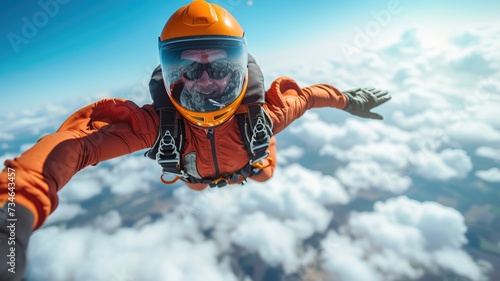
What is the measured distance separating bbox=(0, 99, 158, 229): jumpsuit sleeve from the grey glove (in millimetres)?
3117

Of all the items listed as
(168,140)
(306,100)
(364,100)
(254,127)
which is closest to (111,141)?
(168,140)

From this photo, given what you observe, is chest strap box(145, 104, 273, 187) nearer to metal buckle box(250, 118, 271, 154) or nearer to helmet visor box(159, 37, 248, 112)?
metal buckle box(250, 118, 271, 154)

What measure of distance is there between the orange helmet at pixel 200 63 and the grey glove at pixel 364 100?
2.40m

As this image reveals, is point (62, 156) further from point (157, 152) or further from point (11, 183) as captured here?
point (157, 152)

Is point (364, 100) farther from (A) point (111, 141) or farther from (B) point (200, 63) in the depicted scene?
(A) point (111, 141)

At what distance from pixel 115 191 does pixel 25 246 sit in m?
155

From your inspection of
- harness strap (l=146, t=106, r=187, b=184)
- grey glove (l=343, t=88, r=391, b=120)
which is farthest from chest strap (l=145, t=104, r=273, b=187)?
grey glove (l=343, t=88, r=391, b=120)

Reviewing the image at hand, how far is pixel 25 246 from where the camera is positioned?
1.13m

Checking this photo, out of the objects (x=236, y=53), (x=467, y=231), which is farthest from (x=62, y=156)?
(x=467, y=231)

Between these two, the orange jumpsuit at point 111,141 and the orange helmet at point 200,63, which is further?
the orange helmet at point 200,63

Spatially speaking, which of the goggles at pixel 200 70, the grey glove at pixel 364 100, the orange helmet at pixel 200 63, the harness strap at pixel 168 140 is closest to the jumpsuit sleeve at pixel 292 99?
the grey glove at pixel 364 100

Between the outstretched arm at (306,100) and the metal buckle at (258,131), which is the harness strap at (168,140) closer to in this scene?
the metal buckle at (258,131)

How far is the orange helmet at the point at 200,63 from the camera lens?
2219mm

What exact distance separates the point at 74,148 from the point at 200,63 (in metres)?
1.24
